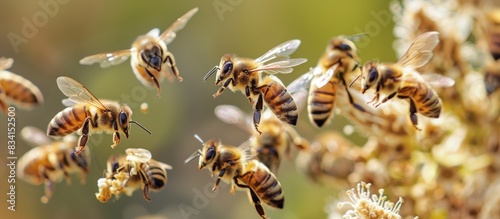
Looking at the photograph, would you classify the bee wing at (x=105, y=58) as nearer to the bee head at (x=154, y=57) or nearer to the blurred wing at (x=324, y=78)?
the bee head at (x=154, y=57)

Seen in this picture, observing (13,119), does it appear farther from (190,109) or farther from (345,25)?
(345,25)

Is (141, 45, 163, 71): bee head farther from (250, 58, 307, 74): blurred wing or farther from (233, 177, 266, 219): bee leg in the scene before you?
(233, 177, 266, 219): bee leg

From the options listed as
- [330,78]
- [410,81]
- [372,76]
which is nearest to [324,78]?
[330,78]

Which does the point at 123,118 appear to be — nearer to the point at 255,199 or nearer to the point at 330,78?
the point at 255,199

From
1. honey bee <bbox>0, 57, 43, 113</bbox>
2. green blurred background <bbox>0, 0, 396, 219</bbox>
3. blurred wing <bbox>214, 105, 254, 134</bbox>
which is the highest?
green blurred background <bbox>0, 0, 396, 219</bbox>

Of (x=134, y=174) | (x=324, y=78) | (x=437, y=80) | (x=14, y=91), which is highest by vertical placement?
(x=437, y=80)

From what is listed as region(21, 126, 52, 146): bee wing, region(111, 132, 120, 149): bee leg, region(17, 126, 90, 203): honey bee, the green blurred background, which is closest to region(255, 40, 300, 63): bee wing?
region(111, 132, 120, 149): bee leg
